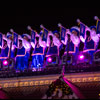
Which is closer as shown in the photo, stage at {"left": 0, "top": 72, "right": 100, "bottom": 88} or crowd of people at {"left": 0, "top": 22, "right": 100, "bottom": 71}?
stage at {"left": 0, "top": 72, "right": 100, "bottom": 88}

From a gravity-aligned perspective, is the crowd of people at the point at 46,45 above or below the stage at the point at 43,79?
above

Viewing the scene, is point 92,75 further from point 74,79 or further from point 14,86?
point 14,86

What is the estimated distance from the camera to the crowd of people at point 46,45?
935 inches

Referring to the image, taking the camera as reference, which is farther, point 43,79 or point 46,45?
point 46,45

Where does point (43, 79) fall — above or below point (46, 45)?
below

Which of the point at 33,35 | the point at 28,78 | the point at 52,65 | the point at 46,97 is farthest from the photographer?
the point at 33,35

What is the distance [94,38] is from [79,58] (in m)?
2.28

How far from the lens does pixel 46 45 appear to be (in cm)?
2609

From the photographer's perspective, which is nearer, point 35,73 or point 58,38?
point 35,73

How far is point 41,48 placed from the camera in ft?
86.7

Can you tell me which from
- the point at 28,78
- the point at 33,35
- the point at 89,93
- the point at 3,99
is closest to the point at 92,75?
the point at 89,93

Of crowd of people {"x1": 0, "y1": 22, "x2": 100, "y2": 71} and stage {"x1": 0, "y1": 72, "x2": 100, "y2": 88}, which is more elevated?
crowd of people {"x1": 0, "y1": 22, "x2": 100, "y2": 71}

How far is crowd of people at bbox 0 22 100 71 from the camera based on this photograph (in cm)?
2375

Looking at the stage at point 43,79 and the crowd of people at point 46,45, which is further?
the crowd of people at point 46,45
